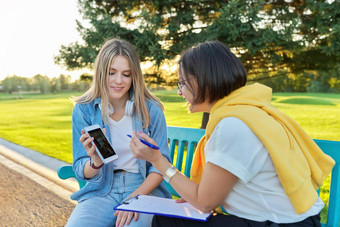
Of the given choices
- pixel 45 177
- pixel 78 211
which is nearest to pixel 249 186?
pixel 78 211

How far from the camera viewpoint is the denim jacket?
252 cm

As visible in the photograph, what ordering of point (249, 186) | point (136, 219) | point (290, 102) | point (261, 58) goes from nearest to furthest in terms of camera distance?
point (249, 186) < point (136, 219) < point (261, 58) < point (290, 102)

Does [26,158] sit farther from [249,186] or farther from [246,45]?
[249,186]

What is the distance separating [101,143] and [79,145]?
37cm

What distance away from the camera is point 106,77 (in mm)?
2594

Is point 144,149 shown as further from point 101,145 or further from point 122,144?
point 122,144

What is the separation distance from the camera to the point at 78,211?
7.79 feet

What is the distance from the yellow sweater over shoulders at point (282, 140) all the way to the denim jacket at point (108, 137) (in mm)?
960

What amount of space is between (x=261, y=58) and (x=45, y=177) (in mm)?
4709

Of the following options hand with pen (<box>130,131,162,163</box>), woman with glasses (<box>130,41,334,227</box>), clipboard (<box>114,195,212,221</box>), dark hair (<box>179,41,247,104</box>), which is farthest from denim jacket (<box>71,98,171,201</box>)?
dark hair (<box>179,41,247,104</box>)

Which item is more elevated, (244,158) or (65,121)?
(244,158)

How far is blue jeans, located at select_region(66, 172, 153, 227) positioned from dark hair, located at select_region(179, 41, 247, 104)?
3.50ft

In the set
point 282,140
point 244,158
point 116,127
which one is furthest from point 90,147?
point 282,140

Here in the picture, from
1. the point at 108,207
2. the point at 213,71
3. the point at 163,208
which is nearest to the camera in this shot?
the point at 213,71
